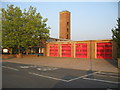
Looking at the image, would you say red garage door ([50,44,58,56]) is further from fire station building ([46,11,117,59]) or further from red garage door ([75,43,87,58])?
red garage door ([75,43,87,58])

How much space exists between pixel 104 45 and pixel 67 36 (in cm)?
3671

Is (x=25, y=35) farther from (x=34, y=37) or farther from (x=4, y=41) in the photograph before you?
(x=4, y=41)

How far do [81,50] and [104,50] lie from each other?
4.82 meters

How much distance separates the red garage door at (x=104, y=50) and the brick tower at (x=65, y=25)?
1381 inches

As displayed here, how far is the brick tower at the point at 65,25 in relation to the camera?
5900 cm

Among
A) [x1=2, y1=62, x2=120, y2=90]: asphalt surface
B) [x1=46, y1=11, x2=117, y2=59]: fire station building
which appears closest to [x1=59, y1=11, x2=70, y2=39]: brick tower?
[x1=46, y1=11, x2=117, y2=59]: fire station building

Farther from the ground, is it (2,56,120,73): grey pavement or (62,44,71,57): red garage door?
(62,44,71,57): red garage door

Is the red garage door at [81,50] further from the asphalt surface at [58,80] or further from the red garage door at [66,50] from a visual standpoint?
the asphalt surface at [58,80]

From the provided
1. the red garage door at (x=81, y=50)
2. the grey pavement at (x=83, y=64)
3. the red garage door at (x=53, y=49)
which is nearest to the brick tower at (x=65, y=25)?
the red garage door at (x=53, y=49)

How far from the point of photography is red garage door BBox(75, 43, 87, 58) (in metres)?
26.4

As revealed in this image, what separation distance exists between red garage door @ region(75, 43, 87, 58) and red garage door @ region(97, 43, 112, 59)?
2751 millimetres

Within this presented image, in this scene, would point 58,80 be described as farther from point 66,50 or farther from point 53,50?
point 53,50

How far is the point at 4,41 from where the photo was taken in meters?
25.1

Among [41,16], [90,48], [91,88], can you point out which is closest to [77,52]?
[90,48]
